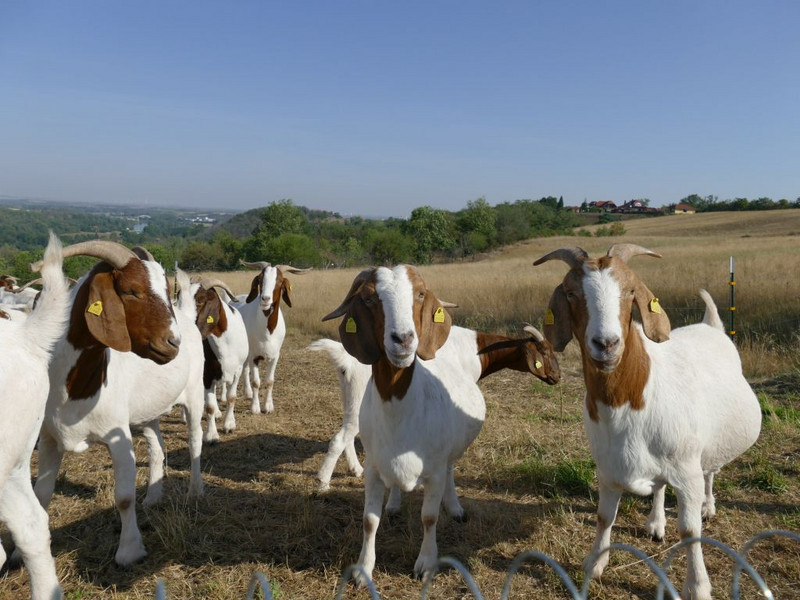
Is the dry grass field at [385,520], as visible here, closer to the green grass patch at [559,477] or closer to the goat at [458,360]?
the green grass patch at [559,477]

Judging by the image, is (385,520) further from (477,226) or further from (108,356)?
(477,226)

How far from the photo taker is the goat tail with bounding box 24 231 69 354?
123 inches

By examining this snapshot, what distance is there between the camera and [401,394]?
3.66 m

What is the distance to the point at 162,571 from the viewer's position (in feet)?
12.9

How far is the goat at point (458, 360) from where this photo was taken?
5312mm

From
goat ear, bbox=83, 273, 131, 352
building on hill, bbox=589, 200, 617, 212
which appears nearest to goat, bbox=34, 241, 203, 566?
goat ear, bbox=83, 273, 131, 352

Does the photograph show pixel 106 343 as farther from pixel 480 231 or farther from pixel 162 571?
pixel 480 231

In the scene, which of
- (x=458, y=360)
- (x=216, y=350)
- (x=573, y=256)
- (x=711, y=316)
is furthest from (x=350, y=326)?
(x=216, y=350)

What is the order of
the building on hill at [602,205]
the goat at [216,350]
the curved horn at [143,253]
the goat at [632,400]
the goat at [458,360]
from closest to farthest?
the goat at [632,400]
the curved horn at [143,253]
the goat at [458,360]
the goat at [216,350]
the building on hill at [602,205]

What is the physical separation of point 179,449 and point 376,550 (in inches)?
132

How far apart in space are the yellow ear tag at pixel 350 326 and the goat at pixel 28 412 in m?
1.57

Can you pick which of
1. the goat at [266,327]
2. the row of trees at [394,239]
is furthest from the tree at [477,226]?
the goat at [266,327]

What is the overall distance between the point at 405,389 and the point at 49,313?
2.09 metres

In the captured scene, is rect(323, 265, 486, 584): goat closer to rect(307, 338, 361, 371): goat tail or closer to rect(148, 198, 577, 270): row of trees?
rect(307, 338, 361, 371): goat tail
